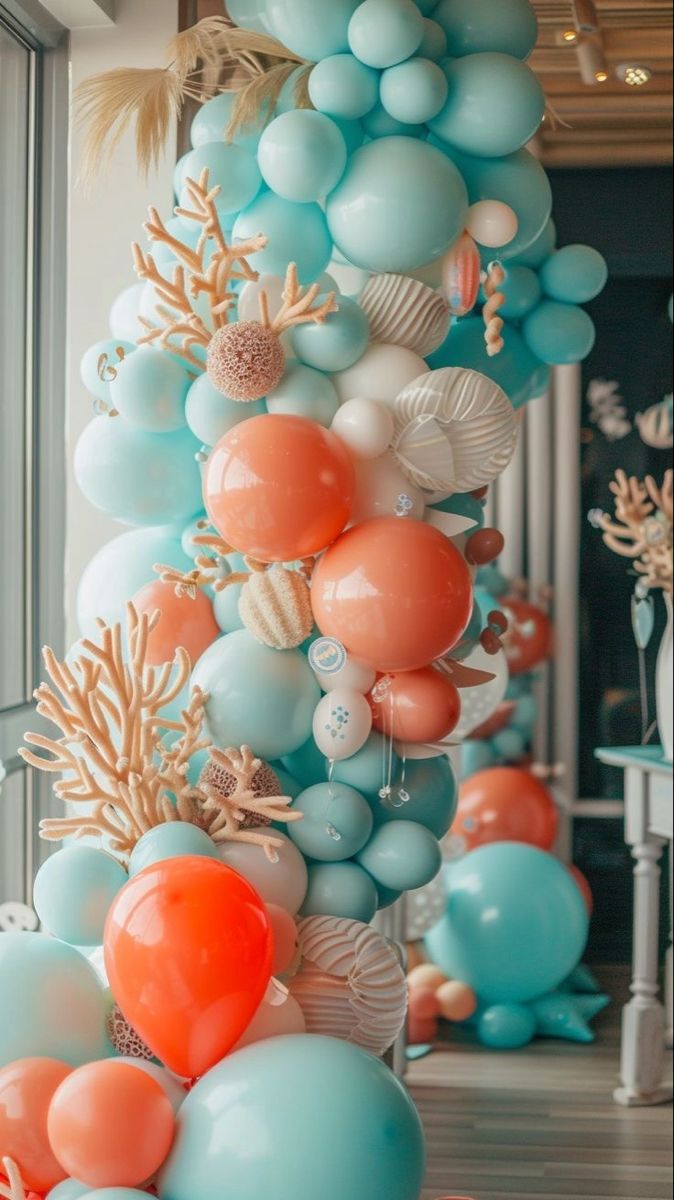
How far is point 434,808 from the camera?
6.52 feet

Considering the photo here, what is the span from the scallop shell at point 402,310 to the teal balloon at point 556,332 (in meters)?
0.36

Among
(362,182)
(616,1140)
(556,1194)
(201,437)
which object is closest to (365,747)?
(201,437)

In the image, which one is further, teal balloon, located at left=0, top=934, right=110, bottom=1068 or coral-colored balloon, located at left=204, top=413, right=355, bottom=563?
coral-colored balloon, located at left=204, top=413, right=355, bottom=563

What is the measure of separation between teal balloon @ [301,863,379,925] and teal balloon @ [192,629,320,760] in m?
0.18

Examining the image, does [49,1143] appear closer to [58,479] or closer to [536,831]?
[58,479]

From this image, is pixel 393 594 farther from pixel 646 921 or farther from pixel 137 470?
pixel 646 921

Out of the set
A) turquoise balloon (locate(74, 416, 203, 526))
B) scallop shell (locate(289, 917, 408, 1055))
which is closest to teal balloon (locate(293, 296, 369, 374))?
turquoise balloon (locate(74, 416, 203, 526))

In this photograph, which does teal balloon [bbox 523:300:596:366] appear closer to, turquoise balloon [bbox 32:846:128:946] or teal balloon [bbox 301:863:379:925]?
teal balloon [bbox 301:863:379:925]

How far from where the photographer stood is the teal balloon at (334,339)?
184cm

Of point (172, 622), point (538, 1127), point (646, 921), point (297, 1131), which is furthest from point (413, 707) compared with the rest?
point (646, 921)

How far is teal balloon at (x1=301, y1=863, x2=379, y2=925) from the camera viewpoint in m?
1.86

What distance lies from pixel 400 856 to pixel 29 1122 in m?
0.61

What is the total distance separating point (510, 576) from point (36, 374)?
224cm

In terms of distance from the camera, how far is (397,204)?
1825 mm
